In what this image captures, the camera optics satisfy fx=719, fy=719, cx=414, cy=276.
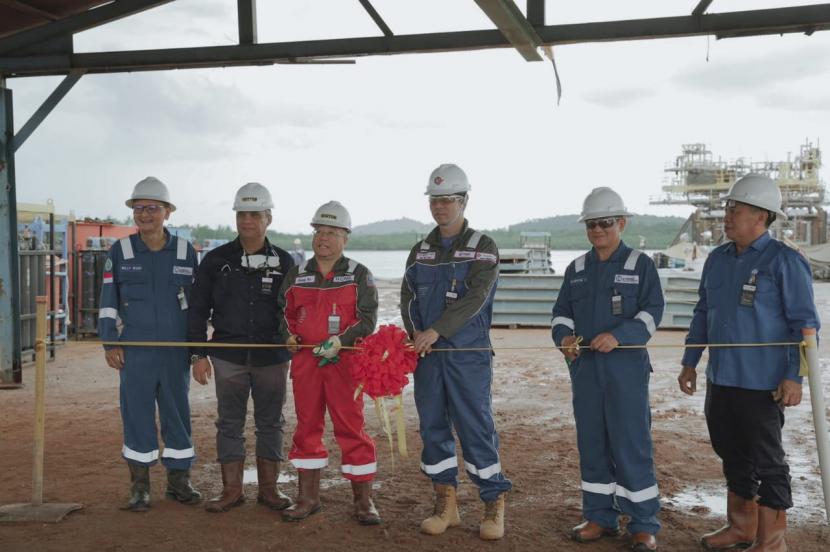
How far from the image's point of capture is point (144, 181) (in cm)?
527

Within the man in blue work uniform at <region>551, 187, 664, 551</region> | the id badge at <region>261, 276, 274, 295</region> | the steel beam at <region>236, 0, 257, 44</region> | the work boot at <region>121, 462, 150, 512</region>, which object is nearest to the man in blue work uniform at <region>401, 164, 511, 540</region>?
the man in blue work uniform at <region>551, 187, 664, 551</region>

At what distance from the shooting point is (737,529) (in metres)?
4.49

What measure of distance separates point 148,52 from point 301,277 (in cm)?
386

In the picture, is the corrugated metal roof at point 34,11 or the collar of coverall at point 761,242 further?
the corrugated metal roof at point 34,11

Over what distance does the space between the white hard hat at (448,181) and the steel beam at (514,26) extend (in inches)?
44.1

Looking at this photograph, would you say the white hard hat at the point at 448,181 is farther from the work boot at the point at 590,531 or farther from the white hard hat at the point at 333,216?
the work boot at the point at 590,531

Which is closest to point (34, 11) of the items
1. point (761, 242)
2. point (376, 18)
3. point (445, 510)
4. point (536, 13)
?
point (376, 18)

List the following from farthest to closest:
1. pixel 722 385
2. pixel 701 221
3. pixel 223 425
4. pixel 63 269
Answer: pixel 701 221, pixel 63 269, pixel 223 425, pixel 722 385

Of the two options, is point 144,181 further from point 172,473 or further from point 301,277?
point 172,473

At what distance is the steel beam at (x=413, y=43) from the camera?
5918 millimetres

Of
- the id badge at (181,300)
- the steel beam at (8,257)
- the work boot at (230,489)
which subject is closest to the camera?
the work boot at (230,489)

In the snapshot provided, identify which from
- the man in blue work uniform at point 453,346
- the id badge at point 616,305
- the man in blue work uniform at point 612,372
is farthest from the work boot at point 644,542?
the id badge at point 616,305

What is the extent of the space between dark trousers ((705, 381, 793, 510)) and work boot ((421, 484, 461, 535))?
1723mm

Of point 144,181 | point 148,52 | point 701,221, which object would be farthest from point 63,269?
point 701,221
